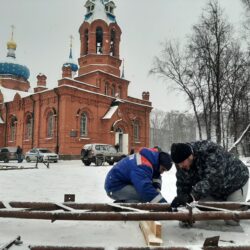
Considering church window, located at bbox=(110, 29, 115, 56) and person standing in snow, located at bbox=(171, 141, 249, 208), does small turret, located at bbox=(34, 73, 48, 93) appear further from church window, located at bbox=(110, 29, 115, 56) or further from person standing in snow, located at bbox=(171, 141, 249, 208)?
person standing in snow, located at bbox=(171, 141, 249, 208)

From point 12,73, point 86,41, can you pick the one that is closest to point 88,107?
point 86,41

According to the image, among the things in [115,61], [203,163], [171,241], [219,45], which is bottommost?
[171,241]

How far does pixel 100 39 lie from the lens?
107 ft

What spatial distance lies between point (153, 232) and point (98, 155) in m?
17.6

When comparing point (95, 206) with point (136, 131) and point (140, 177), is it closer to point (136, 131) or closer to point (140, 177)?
point (140, 177)

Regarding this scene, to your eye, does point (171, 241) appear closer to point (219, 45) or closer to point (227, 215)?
point (227, 215)

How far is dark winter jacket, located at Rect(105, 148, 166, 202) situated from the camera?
3533 millimetres

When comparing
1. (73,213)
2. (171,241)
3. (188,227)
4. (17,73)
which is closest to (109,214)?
(73,213)

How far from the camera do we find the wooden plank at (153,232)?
2.65m

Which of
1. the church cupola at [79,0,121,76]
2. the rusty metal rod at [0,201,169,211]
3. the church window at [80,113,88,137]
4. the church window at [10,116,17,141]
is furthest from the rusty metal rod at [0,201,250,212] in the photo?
the church window at [10,116,17,141]

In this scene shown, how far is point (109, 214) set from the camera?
2930 millimetres

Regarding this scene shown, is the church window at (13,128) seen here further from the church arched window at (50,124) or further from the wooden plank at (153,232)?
the wooden plank at (153,232)

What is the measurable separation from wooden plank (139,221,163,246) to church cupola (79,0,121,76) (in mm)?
29478

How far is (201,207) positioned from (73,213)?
1.46 m
